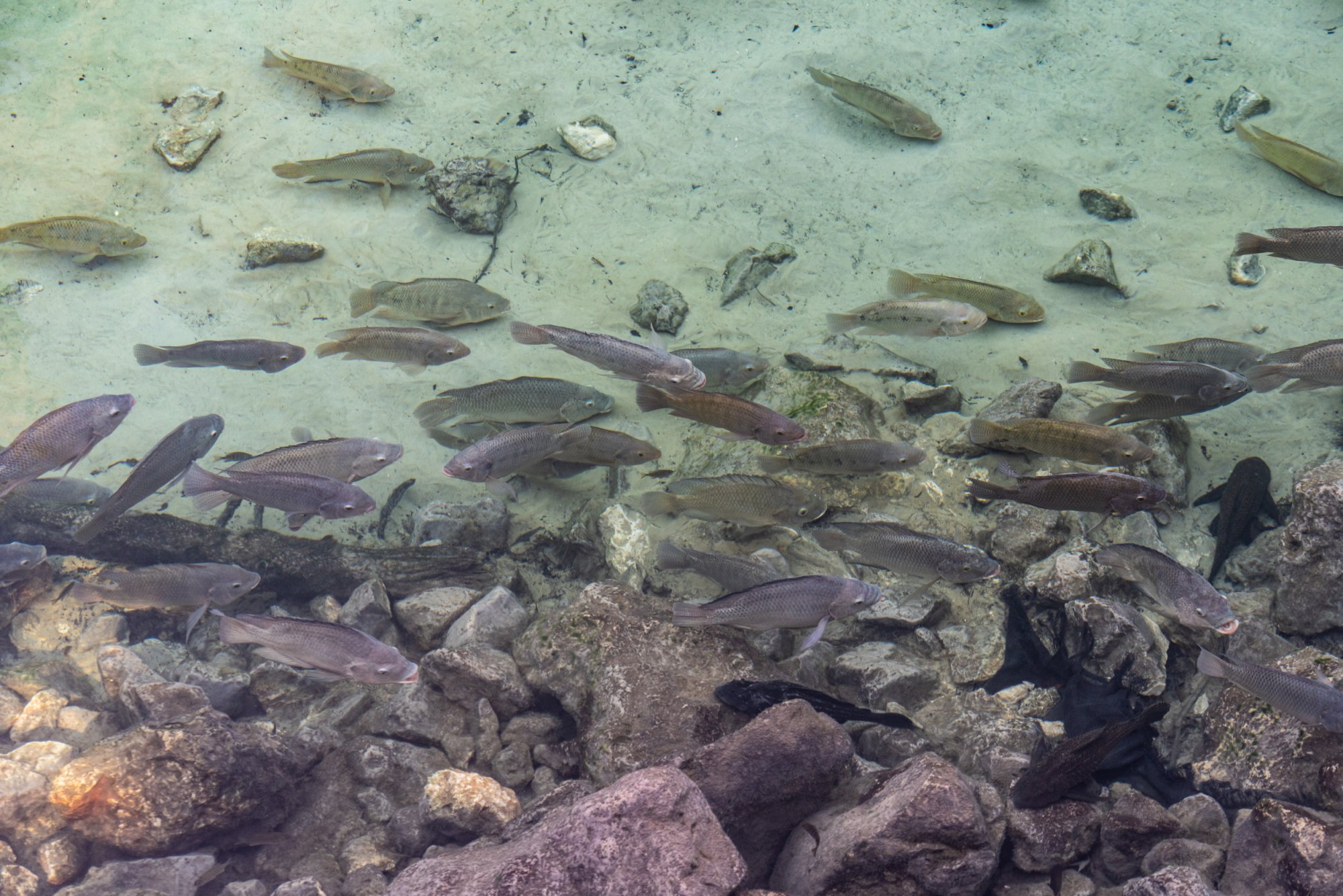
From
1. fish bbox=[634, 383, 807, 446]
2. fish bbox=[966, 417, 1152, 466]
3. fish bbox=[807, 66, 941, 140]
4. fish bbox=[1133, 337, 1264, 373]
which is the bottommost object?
fish bbox=[634, 383, 807, 446]

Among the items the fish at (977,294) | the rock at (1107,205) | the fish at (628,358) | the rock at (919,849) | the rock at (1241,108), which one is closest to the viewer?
the rock at (919,849)

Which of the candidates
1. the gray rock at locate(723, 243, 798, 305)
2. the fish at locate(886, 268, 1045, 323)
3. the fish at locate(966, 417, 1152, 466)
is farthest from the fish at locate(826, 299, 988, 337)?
the gray rock at locate(723, 243, 798, 305)

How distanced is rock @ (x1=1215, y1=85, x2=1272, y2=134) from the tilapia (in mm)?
7286

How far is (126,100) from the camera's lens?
8375 mm

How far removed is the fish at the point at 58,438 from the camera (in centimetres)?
411

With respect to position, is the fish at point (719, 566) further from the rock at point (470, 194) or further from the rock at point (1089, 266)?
the rock at point (470, 194)

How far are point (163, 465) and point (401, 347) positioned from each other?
1.84 meters

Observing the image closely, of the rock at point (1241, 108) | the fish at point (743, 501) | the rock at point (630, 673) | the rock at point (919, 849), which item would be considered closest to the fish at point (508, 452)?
the fish at point (743, 501)

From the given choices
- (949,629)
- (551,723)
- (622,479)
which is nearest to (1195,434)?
(949,629)

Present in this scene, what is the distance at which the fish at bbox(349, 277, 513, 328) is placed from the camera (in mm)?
6598

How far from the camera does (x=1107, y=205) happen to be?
24.3 ft

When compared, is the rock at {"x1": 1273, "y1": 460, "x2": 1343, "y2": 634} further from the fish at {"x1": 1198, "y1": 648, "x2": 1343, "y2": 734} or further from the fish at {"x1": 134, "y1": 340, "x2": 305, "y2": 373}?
the fish at {"x1": 134, "y1": 340, "x2": 305, "y2": 373}

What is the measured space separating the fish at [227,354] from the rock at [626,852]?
4.22 metres

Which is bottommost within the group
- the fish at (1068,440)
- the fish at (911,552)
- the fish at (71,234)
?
the fish at (71,234)
